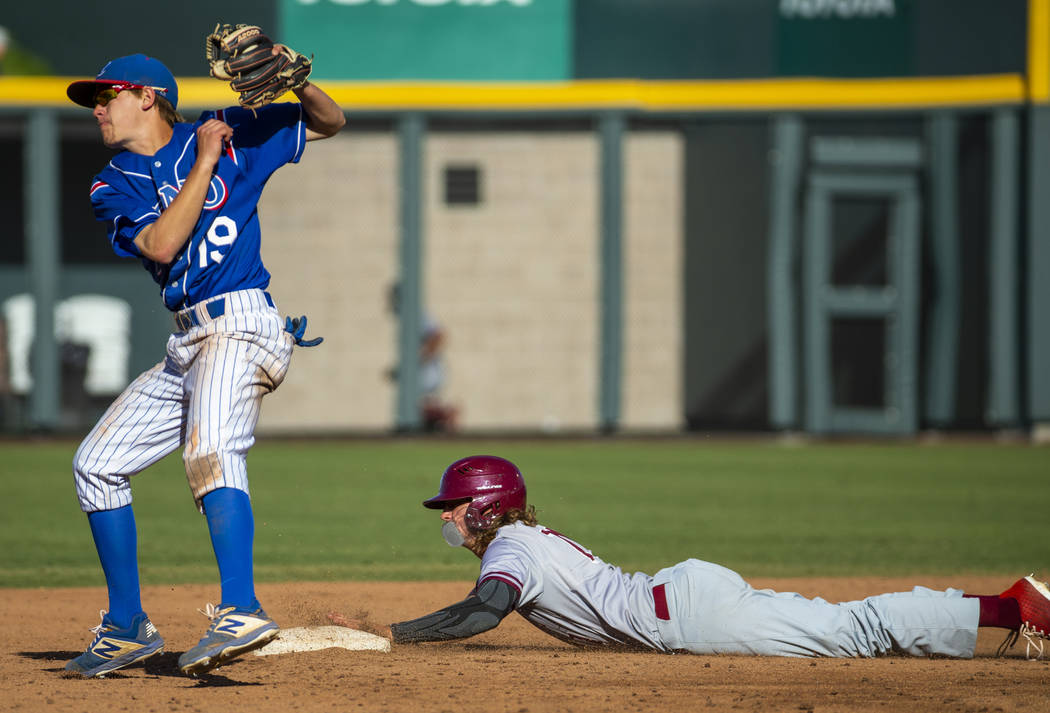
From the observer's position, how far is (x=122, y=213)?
392 cm

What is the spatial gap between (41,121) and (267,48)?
1195 centimetres

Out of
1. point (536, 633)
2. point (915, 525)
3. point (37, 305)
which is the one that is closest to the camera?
point (536, 633)

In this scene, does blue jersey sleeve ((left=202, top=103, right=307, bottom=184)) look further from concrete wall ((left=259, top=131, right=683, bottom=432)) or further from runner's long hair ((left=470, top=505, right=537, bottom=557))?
concrete wall ((left=259, top=131, right=683, bottom=432))

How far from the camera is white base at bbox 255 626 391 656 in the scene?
4516mm

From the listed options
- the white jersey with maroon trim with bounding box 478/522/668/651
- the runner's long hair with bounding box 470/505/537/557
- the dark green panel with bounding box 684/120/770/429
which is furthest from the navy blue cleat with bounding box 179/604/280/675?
the dark green panel with bounding box 684/120/770/429

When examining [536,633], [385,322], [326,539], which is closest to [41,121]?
[385,322]

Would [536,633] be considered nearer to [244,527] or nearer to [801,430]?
[244,527]

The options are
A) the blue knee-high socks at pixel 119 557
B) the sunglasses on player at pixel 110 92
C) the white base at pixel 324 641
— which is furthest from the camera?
the white base at pixel 324 641

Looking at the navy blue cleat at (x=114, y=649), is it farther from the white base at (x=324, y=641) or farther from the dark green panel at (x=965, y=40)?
the dark green panel at (x=965, y=40)

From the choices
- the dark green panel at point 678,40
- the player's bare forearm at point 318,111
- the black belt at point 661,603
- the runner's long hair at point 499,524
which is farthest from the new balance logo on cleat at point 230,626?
the dark green panel at point 678,40

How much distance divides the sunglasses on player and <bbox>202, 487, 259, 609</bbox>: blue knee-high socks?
125 centimetres

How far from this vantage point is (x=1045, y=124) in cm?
1491

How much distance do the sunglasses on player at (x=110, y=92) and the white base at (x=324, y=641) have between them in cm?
182

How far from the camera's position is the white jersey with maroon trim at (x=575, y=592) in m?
4.25
